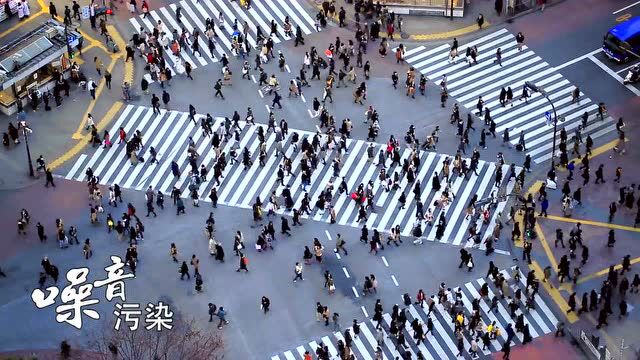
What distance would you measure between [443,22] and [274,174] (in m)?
21.5

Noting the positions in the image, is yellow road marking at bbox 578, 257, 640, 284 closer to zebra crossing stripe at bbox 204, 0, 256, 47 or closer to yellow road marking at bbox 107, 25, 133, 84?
zebra crossing stripe at bbox 204, 0, 256, 47

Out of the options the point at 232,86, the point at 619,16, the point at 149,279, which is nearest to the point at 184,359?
the point at 149,279

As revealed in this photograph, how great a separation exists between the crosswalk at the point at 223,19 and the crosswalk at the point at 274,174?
29.9ft

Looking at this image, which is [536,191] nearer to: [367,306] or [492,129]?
[492,129]

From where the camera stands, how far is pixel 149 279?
103 m

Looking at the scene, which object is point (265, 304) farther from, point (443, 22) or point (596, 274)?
point (443, 22)

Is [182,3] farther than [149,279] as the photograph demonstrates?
Yes

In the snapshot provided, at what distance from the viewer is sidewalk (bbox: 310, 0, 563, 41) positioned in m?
122

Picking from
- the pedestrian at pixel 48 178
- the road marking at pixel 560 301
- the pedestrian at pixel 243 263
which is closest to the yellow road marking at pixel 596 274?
the road marking at pixel 560 301

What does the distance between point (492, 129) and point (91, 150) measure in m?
28.8

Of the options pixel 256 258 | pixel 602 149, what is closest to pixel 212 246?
pixel 256 258

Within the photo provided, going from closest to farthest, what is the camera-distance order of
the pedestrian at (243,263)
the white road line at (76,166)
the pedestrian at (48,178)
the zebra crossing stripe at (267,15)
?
1. the pedestrian at (243,263)
2. the pedestrian at (48,178)
3. the white road line at (76,166)
4. the zebra crossing stripe at (267,15)

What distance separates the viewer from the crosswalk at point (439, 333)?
97938 mm

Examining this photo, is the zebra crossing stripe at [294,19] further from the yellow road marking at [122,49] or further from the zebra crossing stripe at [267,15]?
the yellow road marking at [122,49]
